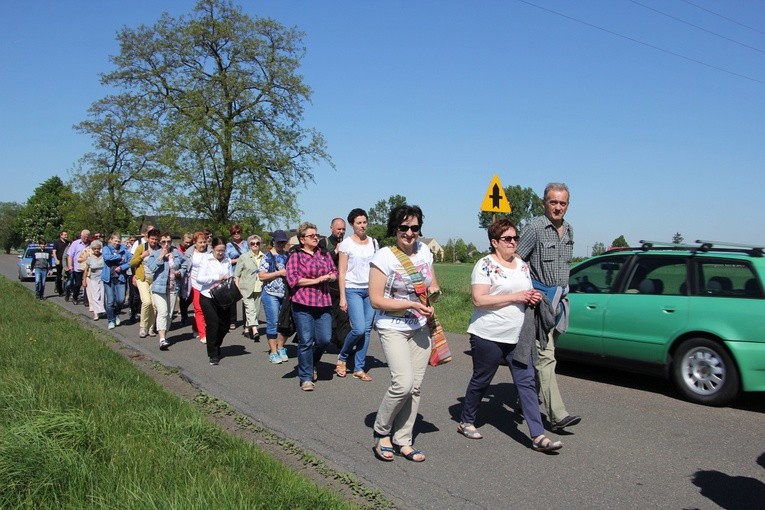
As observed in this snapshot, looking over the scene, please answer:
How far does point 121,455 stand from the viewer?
4.32m

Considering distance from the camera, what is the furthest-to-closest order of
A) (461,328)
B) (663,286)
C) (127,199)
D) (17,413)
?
1. (127,199)
2. (461,328)
3. (663,286)
4. (17,413)

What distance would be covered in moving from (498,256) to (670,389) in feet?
11.5

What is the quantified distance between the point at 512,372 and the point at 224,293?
203 inches

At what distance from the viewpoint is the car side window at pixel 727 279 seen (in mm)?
6496

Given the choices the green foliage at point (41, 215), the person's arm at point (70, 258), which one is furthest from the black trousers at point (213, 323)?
the green foliage at point (41, 215)

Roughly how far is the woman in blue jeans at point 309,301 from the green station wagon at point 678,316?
294cm

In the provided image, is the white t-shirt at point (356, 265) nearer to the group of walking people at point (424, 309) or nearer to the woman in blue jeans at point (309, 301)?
the group of walking people at point (424, 309)

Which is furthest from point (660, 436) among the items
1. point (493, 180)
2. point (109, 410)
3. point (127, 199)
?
point (127, 199)

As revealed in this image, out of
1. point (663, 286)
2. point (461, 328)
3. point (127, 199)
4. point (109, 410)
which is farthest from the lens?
point (127, 199)

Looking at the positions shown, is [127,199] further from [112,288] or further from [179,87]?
[112,288]

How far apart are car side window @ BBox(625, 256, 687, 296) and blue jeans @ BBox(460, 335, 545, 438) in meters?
2.79

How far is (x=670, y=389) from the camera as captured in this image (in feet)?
24.2

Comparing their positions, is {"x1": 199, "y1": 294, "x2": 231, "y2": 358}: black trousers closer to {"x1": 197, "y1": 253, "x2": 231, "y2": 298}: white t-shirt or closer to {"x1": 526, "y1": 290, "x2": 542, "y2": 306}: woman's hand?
{"x1": 197, "y1": 253, "x2": 231, "y2": 298}: white t-shirt

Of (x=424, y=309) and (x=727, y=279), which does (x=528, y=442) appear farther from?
(x=727, y=279)
